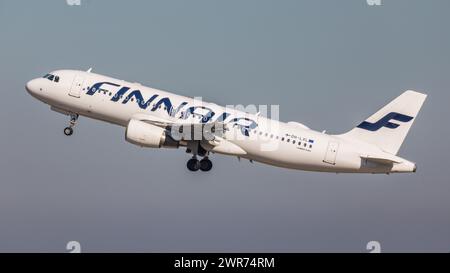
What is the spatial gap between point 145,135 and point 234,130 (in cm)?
640

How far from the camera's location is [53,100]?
62406mm

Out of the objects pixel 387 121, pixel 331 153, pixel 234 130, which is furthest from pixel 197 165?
pixel 387 121

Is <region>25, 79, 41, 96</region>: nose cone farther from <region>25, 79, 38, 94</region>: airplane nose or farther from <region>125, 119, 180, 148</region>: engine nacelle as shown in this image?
<region>125, 119, 180, 148</region>: engine nacelle

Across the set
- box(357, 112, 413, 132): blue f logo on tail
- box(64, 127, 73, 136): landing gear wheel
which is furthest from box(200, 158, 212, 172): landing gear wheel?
box(357, 112, 413, 132): blue f logo on tail

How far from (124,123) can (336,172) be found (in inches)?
631

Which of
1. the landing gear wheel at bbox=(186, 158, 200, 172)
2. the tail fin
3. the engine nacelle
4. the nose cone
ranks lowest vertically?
the landing gear wheel at bbox=(186, 158, 200, 172)

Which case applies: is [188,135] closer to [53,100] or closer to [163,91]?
[163,91]

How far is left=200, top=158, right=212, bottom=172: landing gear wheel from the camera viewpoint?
2413 inches

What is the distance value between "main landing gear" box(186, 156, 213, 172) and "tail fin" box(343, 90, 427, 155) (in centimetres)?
1050

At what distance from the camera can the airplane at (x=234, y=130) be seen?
194 ft

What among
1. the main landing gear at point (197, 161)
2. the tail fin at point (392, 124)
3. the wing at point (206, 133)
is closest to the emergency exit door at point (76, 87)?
the wing at point (206, 133)

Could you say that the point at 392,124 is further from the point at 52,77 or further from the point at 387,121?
the point at 52,77

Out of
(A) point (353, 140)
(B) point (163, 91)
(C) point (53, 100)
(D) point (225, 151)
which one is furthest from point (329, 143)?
(C) point (53, 100)

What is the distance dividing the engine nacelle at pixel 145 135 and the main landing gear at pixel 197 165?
2658mm
